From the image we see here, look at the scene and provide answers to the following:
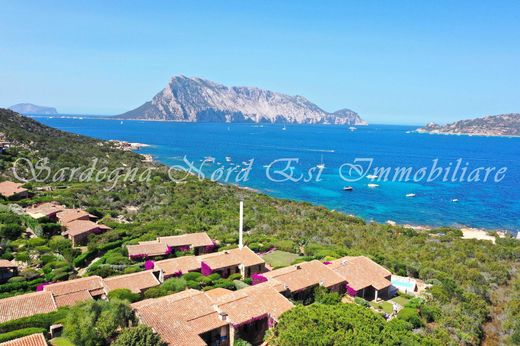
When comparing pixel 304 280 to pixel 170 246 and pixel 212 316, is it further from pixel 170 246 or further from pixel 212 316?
pixel 170 246

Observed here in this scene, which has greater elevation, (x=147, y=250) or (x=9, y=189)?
(x=9, y=189)

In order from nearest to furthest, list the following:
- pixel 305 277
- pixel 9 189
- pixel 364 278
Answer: pixel 305 277 → pixel 364 278 → pixel 9 189

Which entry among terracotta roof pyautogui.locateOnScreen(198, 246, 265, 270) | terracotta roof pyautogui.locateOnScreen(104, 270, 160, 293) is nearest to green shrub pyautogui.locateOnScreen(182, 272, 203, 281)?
terracotta roof pyautogui.locateOnScreen(198, 246, 265, 270)

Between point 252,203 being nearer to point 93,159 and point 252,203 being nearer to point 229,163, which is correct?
point 93,159

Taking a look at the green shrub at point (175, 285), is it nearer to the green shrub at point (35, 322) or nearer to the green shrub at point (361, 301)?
the green shrub at point (35, 322)

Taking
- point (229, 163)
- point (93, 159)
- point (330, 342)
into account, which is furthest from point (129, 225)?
point (229, 163)

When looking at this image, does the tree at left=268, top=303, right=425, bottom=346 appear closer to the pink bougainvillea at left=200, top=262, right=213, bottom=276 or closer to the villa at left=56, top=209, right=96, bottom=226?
the pink bougainvillea at left=200, top=262, right=213, bottom=276

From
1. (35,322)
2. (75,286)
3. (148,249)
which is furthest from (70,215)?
(35,322)

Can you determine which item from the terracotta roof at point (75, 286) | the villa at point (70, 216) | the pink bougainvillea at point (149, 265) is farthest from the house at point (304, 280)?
the villa at point (70, 216)
